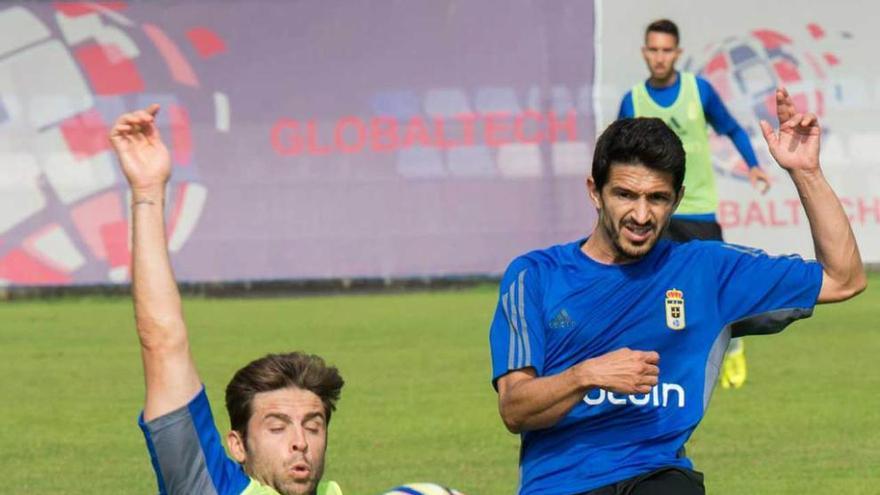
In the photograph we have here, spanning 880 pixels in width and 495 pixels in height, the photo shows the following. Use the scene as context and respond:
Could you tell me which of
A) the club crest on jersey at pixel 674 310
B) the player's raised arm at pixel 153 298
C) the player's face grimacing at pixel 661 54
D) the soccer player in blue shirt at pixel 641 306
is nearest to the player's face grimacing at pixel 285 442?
the player's raised arm at pixel 153 298

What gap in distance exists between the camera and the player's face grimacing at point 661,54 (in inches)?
542

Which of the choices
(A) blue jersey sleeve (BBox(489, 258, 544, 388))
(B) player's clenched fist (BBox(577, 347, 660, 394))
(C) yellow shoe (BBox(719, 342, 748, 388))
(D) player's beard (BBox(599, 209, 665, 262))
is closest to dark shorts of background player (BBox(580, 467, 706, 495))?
(A) blue jersey sleeve (BBox(489, 258, 544, 388))

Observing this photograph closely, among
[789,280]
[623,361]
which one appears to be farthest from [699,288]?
[623,361]

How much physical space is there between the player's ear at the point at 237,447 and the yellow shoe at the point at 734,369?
369 inches

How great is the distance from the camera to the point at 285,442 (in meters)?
5.48

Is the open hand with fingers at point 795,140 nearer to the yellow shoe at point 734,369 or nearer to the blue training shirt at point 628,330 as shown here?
the blue training shirt at point 628,330

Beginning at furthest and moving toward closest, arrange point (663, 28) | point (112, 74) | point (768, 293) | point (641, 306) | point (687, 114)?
point (112, 74) < point (687, 114) < point (663, 28) < point (768, 293) < point (641, 306)

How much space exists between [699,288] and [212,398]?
8.25m

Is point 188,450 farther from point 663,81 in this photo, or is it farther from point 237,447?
point 663,81

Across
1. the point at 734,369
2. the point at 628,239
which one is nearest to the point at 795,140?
the point at 628,239

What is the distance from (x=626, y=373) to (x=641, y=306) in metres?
0.75

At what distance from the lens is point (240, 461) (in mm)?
5570

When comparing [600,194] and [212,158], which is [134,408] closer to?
[600,194]

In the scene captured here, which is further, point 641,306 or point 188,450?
point 641,306
